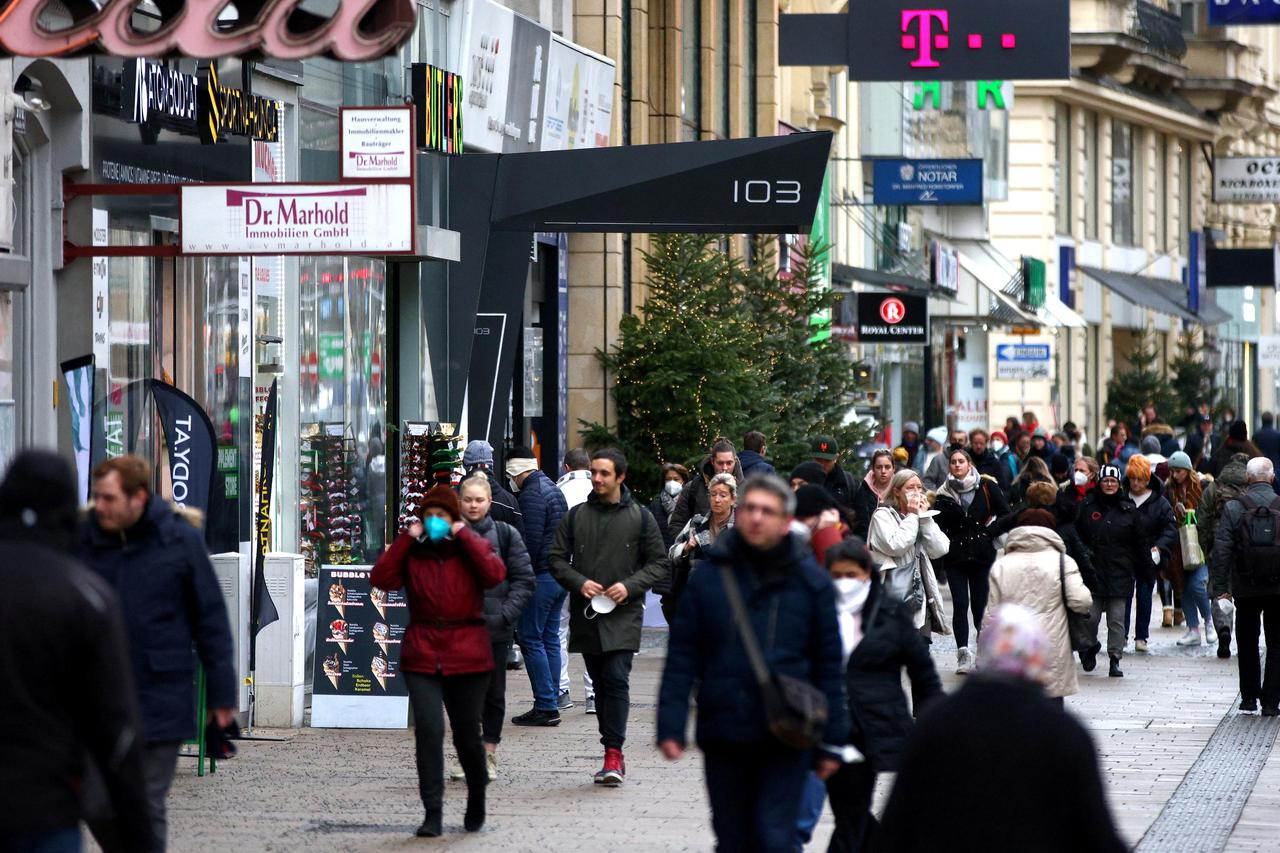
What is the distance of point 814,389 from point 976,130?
24520 mm

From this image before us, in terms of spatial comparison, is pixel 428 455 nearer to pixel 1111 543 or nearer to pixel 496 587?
pixel 1111 543

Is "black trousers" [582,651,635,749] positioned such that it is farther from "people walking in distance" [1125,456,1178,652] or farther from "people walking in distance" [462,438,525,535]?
"people walking in distance" [1125,456,1178,652]

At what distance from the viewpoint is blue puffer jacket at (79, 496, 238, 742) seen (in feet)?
26.4

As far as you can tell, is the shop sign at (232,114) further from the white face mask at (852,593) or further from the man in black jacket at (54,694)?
the man in black jacket at (54,694)

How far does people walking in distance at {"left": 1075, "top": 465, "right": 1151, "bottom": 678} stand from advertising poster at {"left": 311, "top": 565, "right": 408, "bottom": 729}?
623 cm

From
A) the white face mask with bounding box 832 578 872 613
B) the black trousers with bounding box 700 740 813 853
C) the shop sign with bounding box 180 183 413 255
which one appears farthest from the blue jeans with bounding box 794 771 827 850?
the shop sign with bounding box 180 183 413 255

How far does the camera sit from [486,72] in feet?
→ 71.3

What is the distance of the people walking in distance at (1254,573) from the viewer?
15.3m

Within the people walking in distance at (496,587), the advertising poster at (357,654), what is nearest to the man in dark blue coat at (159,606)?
the people walking in distance at (496,587)

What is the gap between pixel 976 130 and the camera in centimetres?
4866

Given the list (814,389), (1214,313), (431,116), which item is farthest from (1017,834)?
(1214,313)

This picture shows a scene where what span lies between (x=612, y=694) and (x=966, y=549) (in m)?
6.59

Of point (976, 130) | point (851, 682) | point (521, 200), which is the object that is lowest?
point (851, 682)

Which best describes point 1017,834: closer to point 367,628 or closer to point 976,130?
point 367,628
